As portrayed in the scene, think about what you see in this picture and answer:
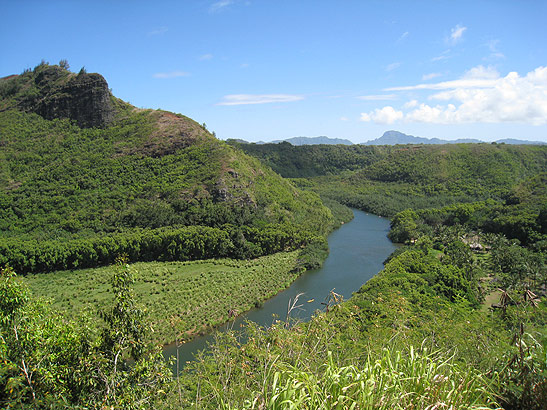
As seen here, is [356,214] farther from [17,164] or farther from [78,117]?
[17,164]

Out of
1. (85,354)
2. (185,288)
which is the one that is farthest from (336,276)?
(85,354)

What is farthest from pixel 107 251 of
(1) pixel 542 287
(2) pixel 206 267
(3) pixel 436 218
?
(3) pixel 436 218

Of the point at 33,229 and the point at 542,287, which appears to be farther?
the point at 33,229

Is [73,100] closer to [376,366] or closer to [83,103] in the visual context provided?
[83,103]

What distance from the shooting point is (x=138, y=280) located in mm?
32125

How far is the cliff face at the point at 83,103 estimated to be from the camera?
2232 inches

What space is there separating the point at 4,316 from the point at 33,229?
40.4 meters

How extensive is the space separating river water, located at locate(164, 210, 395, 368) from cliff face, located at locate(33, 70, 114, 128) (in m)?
41.2

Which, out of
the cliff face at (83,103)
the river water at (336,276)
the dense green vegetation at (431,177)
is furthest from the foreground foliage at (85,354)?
the dense green vegetation at (431,177)

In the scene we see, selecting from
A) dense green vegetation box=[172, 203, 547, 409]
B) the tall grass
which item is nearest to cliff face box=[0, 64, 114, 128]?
dense green vegetation box=[172, 203, 547, 409]

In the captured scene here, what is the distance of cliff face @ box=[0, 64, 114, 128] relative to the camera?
56.8 m

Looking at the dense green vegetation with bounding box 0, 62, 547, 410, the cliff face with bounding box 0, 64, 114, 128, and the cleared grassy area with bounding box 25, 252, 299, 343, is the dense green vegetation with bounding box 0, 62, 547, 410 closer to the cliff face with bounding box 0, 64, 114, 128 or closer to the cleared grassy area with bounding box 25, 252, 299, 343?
the cleared grassy area with bounding box 25, 252, 299, 343

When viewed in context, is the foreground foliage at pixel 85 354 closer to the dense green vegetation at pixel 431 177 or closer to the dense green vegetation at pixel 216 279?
the dense green vegetation at pixel 216 279

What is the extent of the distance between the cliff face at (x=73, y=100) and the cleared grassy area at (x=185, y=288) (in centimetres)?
3220
